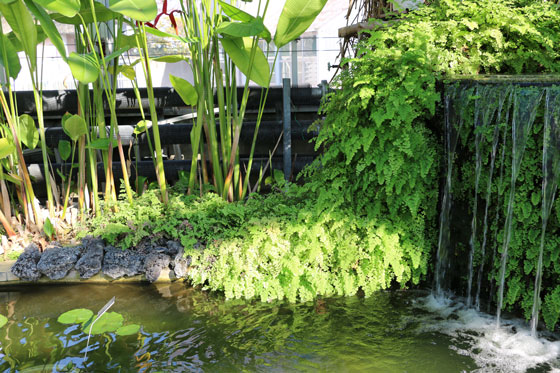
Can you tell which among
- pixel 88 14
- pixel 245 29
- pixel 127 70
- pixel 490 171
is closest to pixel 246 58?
pixel 245 29

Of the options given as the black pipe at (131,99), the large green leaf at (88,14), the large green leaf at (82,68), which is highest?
the large green leaf at (88,14)

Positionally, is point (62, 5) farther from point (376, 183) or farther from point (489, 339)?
point (489, 339)

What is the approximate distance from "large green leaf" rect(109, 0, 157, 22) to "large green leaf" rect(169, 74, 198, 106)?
961 mm

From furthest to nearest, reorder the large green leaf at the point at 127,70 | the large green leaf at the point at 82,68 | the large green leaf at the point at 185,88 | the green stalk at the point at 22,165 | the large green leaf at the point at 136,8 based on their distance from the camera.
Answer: the large green leaf at the point at 127,70
the large green leaf at the point at 185,88
the green stalk at the point at 22,165
the large green leaf at the point at 82,68
the large green leaf at the point at 136,8

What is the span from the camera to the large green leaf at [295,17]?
14.0 feet

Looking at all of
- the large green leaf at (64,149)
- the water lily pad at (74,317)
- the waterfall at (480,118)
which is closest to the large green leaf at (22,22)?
the large green leaf at (64,149)

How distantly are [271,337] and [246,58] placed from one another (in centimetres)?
254

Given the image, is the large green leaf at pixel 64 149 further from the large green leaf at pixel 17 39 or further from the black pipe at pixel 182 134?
the large green leaf at pixel 17 39

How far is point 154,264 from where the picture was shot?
4.31 metres

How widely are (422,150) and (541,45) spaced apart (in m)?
1.50

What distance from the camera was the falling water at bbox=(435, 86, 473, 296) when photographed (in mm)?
3783

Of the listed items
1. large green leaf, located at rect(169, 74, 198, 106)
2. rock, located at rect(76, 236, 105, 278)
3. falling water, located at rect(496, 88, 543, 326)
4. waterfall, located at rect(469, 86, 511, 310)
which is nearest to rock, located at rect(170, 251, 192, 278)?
rock, located at rect(76, 236, 105, 278)

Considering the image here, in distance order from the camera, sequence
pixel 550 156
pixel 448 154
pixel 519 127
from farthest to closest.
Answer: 1. pixel 448 154
2. pixel 519 127
3. pixel 550 156

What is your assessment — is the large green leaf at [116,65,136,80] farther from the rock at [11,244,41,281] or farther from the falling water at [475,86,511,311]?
the falling water at [475,86,511,311]
